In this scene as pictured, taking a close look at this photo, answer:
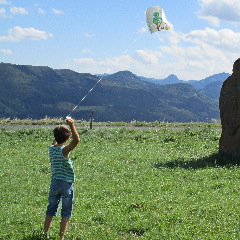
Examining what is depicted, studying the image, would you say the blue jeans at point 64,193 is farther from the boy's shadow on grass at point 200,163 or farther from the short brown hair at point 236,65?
the short brown hair at point 236,65

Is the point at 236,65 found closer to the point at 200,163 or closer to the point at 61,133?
the point at 200,163

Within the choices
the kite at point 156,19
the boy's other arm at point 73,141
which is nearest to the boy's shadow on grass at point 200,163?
the kite at point 156,19

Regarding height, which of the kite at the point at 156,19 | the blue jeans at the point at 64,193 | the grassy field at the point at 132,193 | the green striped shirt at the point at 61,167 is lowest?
the grassy field at the point at 132,193

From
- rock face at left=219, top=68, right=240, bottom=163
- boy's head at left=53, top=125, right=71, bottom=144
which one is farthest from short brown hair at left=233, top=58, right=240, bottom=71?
boy's head at left=53, top=125, right=71, bottom=144

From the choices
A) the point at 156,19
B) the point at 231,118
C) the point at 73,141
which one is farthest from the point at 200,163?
the point at 73,141

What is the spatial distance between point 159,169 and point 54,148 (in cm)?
862

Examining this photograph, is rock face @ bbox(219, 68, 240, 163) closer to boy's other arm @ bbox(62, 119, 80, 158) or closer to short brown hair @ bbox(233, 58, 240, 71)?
short brown hair @ bbox(233, 58, 240, 71)

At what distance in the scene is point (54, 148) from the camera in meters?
8.11

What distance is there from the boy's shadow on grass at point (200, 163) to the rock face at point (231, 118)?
0.92ft

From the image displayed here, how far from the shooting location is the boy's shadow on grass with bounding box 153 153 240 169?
54.4ft

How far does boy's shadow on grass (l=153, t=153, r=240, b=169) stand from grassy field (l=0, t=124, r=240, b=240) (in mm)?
42

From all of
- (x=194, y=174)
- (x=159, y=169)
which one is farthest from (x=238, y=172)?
(x=159, y=169)

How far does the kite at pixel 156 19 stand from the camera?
19.5 metres

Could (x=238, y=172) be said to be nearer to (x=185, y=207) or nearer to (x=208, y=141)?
(x=185, y=207)
